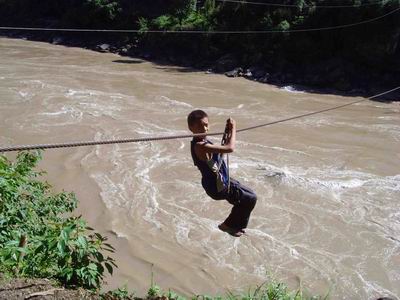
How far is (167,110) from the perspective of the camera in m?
14.4

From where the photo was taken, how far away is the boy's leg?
12.5ft

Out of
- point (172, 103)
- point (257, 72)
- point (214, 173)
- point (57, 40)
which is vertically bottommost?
point (172, 103)

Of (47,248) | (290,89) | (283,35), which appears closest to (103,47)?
(283,35)

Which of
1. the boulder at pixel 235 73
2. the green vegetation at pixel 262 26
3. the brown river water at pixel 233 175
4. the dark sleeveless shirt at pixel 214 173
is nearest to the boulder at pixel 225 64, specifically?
the green vegetation at pixel 262 26

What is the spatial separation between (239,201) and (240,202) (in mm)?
16

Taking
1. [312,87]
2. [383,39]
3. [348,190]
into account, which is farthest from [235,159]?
[383,39]

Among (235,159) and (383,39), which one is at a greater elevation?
(383,39)

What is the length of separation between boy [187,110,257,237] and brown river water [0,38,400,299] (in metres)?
2.34

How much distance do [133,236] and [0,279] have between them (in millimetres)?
4248

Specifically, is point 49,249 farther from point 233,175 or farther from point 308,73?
point 308,73

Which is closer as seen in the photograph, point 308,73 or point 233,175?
point 233,175

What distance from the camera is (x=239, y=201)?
153 inches

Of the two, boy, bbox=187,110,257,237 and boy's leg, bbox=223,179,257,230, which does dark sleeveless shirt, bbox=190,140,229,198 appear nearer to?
boy, bbox=187,110,257,237

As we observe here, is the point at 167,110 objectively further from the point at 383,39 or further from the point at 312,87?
the point at 383,39
